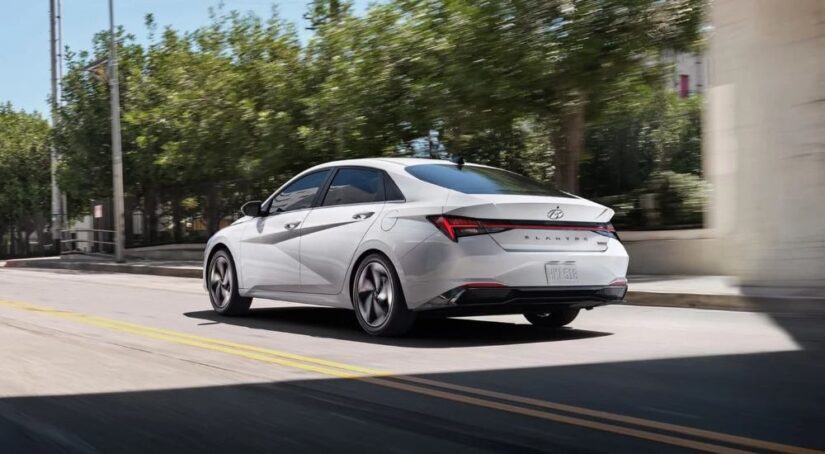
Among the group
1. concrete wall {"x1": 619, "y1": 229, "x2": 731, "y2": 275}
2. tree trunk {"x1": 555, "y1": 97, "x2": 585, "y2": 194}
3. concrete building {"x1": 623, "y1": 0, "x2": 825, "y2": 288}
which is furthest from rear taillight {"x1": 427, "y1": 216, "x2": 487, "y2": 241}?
tree trunk {"x1": 555, "y1": 97, "x2": 585, "y2": 194}

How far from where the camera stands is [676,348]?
7258 millimetres

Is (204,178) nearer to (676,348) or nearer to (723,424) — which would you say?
(676,348)

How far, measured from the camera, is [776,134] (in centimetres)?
1238

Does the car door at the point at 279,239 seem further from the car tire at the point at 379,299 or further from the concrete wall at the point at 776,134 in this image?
the concrete wall at the point at 776,134

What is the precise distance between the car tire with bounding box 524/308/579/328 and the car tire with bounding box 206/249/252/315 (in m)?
3.16

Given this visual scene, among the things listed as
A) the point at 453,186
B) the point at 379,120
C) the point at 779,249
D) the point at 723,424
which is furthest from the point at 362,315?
the point at 379,120

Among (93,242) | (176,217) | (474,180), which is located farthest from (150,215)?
(474,180)

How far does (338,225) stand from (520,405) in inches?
142

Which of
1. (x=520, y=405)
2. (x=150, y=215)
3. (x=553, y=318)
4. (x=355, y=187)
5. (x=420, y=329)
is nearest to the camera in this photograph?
(x=520, y=405)

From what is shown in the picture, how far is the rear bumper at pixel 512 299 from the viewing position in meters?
7.11

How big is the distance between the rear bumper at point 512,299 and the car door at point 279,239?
198cm

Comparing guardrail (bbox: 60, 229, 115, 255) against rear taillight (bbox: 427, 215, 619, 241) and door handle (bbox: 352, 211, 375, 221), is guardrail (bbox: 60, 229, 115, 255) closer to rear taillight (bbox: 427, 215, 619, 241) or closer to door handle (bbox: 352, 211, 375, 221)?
door handle (bbox: 352, 211, 375, 221)

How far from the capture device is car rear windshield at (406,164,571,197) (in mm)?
7629

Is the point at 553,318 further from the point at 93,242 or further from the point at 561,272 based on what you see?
the point at 93,242
